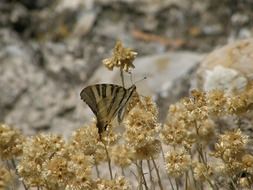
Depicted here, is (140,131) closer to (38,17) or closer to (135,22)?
(135,22)

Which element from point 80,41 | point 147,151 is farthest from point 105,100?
point 80,41

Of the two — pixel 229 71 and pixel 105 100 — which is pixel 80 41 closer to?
pixel 229 71

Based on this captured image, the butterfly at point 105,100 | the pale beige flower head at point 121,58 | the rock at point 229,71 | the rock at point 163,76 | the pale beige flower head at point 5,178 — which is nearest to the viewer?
the butterfly at point 105,100

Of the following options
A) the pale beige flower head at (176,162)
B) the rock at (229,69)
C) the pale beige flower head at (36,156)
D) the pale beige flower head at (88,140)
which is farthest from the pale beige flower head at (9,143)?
the rock at (229,69)

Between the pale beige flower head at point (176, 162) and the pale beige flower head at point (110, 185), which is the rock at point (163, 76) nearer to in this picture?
the pale beige flower head at point (176, 162)

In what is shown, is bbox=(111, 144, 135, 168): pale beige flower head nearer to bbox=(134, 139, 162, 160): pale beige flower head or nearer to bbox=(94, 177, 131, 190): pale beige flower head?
bbox=(134, 139, 162, 160): pale beige flower head

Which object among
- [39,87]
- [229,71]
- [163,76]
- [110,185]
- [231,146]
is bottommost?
[110,185]

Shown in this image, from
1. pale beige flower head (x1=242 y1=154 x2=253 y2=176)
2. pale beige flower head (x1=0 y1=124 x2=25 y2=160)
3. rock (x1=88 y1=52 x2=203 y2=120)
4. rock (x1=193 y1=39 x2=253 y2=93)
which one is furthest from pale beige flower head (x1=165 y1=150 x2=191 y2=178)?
rock (x1=88 y1=52 x2=203 y2=120)
